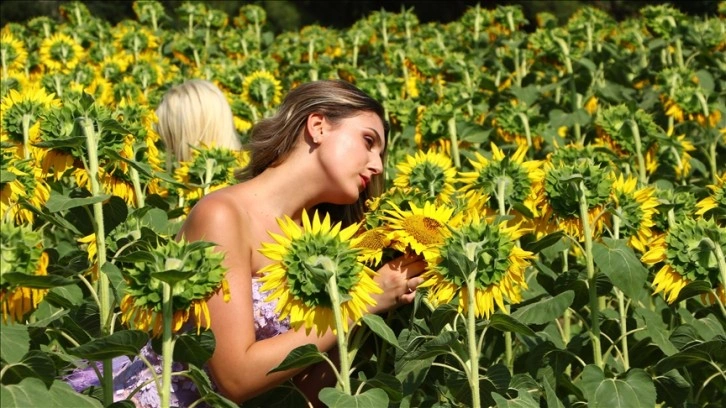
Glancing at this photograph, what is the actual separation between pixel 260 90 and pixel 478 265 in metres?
2.86

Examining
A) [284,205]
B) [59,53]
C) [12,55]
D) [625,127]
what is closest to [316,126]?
[284,205]

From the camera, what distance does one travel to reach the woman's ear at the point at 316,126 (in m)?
2.73

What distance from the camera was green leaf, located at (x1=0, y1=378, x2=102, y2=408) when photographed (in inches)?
72.9

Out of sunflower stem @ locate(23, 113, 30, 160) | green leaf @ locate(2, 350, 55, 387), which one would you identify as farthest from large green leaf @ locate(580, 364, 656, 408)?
sunflower stem @ locate(23, 113, 30, 160)

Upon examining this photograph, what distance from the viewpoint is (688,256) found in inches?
94.1

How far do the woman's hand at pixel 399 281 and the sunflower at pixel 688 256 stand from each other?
50 centimetres

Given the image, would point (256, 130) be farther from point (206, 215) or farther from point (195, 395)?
point (195, 395)

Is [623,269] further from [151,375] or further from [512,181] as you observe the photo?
[151,375]

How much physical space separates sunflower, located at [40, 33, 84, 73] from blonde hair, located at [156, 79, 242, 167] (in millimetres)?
1684

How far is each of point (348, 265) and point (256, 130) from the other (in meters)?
1.02

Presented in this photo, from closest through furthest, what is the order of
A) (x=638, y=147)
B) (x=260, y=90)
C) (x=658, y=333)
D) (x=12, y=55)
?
(x=658, y=333) → (x=638, y=147) → (x=260, y=90) → (x=12, y=55)

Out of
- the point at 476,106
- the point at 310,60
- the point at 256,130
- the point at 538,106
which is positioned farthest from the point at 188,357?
A: the point at 310,60

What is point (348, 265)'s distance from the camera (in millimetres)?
1994

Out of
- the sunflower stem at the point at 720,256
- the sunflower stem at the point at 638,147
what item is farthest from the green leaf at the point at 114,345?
the sunflower stem at the point at 638,147
